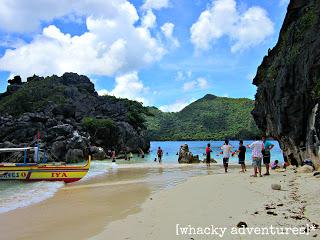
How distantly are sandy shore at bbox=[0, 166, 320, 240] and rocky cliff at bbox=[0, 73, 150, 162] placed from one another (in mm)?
37857

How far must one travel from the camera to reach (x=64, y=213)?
10375mm

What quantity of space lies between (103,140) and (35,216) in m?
58.3

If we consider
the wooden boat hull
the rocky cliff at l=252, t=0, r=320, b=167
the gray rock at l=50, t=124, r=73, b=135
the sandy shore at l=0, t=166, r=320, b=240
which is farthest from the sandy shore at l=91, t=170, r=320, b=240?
the gray rock at l=50, t=124, r=73, b=135

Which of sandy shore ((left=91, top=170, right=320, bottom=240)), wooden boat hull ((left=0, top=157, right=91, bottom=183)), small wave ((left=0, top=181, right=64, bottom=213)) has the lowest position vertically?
small wave ((left=0, top=181, right=64, bottom=213))

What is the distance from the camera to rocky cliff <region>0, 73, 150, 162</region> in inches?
2092

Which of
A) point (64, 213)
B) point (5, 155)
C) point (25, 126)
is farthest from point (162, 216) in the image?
point (25, 126)

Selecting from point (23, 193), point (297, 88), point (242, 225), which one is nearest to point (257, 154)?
point (297, 88)

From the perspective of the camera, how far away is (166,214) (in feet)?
28.5

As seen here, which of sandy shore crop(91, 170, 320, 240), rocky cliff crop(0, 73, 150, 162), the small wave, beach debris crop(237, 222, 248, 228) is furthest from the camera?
rocky cliff crop(0, 73, 150, 162)

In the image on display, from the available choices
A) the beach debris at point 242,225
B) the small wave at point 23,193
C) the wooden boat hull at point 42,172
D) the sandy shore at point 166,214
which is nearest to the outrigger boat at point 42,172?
the wooden boat hull at point 42,172

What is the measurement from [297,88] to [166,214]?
52.7 feet

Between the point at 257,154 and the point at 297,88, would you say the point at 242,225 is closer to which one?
the point at 257,154

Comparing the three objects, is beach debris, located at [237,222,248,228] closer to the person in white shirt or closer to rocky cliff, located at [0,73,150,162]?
the person in white shirt

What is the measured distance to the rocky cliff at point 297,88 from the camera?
19219 millimetres
